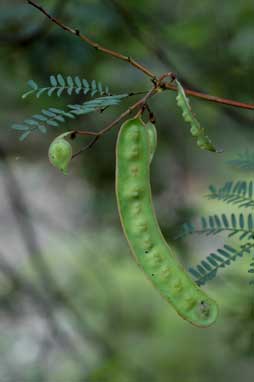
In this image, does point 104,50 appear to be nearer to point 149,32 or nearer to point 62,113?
point 62,113

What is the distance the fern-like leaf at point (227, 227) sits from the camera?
1239mm

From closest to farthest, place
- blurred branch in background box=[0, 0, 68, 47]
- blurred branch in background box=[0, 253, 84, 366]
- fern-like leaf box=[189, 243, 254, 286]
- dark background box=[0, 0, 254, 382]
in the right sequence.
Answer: fern-like leaf box=[189, 243, 254, 286]
blurred branch in background box=[0, 0, 68, 47]
dark background box=[0, 0, 254, 382]
blurred branch in background box=[0, 253, 84, 366]

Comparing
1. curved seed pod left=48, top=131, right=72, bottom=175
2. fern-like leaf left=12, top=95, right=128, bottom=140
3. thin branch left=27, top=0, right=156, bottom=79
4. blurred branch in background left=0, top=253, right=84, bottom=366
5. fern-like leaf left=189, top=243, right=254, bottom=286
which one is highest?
blurred branch in background left=0, top=253, right=84, bottom=366

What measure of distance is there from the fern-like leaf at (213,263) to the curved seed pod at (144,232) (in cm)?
14

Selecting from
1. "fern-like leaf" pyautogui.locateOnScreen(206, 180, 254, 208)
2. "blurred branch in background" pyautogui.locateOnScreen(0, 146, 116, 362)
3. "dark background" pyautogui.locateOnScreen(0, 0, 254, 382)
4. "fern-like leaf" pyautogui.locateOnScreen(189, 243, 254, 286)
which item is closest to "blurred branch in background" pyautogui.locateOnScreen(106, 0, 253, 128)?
"dark background" pyautogui.locateOnScreen(0, 0, 254, 382)

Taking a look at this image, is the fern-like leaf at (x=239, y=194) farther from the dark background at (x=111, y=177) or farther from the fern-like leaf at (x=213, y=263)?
the dark background at (x=111, y=177)

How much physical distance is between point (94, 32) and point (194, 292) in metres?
1.91

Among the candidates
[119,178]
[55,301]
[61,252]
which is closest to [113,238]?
[55,301]

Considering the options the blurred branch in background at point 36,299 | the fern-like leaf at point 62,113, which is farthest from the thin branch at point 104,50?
the blurred branch in background at point 36,299

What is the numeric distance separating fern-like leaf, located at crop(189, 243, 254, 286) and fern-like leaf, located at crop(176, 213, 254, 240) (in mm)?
29

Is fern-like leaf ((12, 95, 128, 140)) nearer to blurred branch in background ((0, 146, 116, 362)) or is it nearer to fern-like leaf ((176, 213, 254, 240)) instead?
fern-like leaf ((176, 213, 254, 240))

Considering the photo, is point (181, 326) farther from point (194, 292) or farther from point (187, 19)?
point (194, 292)

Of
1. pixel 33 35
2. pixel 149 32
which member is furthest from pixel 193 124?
pixel 149 32

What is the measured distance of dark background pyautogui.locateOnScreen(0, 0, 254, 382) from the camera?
2.67 meters
